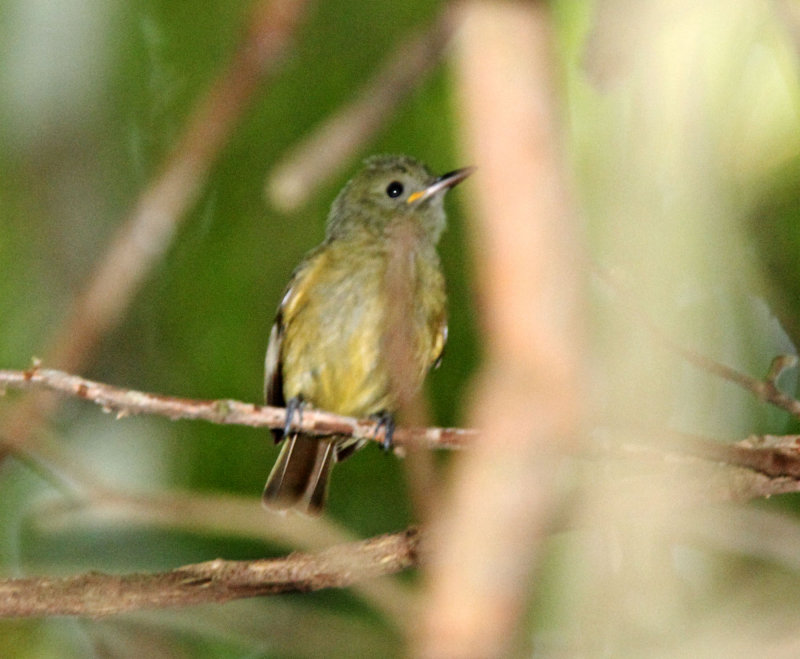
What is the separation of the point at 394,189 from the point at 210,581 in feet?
3.69

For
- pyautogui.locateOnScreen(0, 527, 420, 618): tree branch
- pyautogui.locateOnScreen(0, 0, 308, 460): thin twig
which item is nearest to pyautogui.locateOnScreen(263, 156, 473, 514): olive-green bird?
pyautogui.locateOnScreen(0, 527, 420, 618): tree branch

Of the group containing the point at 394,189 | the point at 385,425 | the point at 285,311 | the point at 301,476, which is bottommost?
the point at 301,476

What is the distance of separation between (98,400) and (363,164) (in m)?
1.21

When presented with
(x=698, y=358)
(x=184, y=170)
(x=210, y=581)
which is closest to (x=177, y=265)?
(x=210, y=581)

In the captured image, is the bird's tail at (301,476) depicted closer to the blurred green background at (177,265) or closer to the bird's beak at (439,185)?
the blurred green background at (177,265)

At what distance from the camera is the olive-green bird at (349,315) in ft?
6.99

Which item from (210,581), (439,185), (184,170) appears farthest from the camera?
(439,185)

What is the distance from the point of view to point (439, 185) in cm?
212

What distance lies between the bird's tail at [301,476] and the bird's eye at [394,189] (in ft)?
1.85

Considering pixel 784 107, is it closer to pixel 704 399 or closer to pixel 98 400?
Answer: pixel 704 399

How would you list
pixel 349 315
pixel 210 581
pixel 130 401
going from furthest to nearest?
pixel 349 315 < pixel 210 581 < pixel 130 401

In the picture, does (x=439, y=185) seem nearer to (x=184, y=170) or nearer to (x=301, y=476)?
(x=301, y=476)

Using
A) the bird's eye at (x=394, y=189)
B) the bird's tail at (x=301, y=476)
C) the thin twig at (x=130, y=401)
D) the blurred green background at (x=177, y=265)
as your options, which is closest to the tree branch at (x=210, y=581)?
the thin twig at (x=130, y=401)

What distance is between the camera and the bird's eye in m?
2.29
